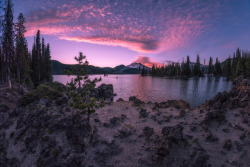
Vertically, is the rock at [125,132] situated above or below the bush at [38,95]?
below

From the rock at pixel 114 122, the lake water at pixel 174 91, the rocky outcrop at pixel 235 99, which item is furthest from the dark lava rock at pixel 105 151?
the lake water at pixel 174 91

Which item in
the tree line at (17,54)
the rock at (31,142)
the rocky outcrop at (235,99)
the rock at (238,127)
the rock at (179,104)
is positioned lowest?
the rock at (31,142)

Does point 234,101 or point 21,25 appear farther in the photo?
point 21,25

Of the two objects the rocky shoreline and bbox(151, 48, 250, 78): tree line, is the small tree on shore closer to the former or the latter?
the rocky shoreline

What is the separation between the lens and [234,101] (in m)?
13.4

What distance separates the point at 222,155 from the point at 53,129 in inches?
→ 521

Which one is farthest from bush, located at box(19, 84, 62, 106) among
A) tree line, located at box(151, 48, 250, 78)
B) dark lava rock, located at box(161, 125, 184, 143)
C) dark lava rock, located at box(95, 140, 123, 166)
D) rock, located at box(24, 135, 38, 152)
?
tree line, located at box(151, 48, 250, 78)

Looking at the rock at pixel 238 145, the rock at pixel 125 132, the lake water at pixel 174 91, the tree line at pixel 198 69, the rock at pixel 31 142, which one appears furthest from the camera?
the tree line at pixel 198 69

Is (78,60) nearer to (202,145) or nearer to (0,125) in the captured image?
(0,125)

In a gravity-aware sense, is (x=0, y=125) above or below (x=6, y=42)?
below

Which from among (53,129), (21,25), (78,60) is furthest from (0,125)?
(21,25)

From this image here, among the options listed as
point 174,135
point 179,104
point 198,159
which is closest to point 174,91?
point 179,104

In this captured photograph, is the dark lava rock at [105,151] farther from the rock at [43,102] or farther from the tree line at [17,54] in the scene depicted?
the tree line at [17,54]

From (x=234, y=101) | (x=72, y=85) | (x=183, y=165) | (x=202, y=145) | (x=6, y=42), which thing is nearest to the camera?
(x=183, y=165)
